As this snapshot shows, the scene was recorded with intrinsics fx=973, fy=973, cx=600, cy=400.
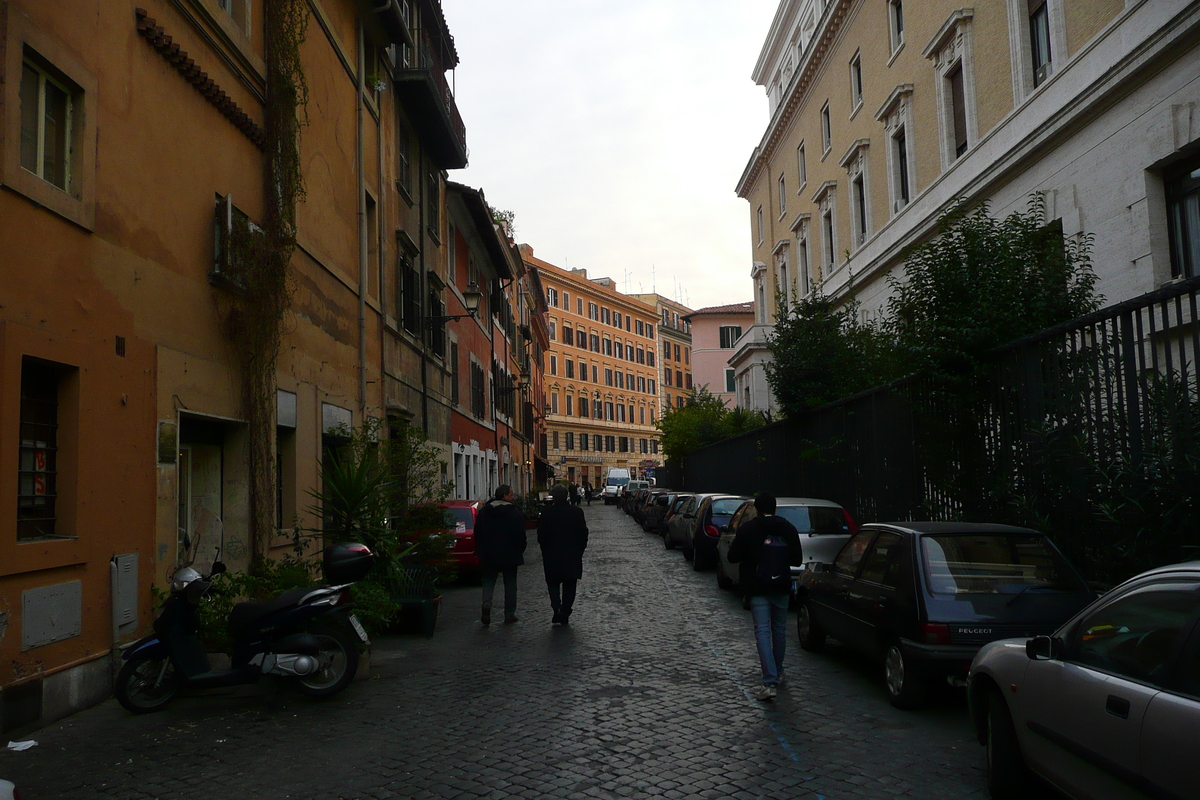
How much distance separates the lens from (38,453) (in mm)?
7344

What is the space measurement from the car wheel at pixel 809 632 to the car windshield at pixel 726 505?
340 inches

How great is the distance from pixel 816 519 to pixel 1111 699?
991 cm

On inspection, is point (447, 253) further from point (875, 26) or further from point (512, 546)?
point (512, 546)

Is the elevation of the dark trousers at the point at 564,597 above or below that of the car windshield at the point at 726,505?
below

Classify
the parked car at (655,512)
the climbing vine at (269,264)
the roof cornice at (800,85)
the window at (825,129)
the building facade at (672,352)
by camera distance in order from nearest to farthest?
the climbing vine at (269,264) < the parked car at (655,512) < the roof cornice at (800,85) < the window at (825,129) < the building facade at (672,352)

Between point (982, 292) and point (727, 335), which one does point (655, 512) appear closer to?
point (982, 292)

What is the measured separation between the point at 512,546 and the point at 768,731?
5.58 metres

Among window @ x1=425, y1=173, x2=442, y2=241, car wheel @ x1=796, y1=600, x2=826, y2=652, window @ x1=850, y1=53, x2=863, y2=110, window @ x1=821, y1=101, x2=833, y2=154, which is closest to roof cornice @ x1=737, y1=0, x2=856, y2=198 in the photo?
window @ x1=821, y1=101, x2=833, y2=154

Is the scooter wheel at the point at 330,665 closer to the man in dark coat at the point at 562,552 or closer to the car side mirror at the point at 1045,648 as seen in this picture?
the man in dark coat at the point at 562,552

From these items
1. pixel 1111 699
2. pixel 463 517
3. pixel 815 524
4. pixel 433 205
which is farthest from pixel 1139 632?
pixel 433 205

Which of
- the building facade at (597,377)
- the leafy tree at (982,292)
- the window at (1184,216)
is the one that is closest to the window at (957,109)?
the window at (1184,216)

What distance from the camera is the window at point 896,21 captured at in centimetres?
2683

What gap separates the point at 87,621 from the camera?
757 centimetres

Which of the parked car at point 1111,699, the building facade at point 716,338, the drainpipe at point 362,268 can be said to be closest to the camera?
the parked car at point 1111,699
